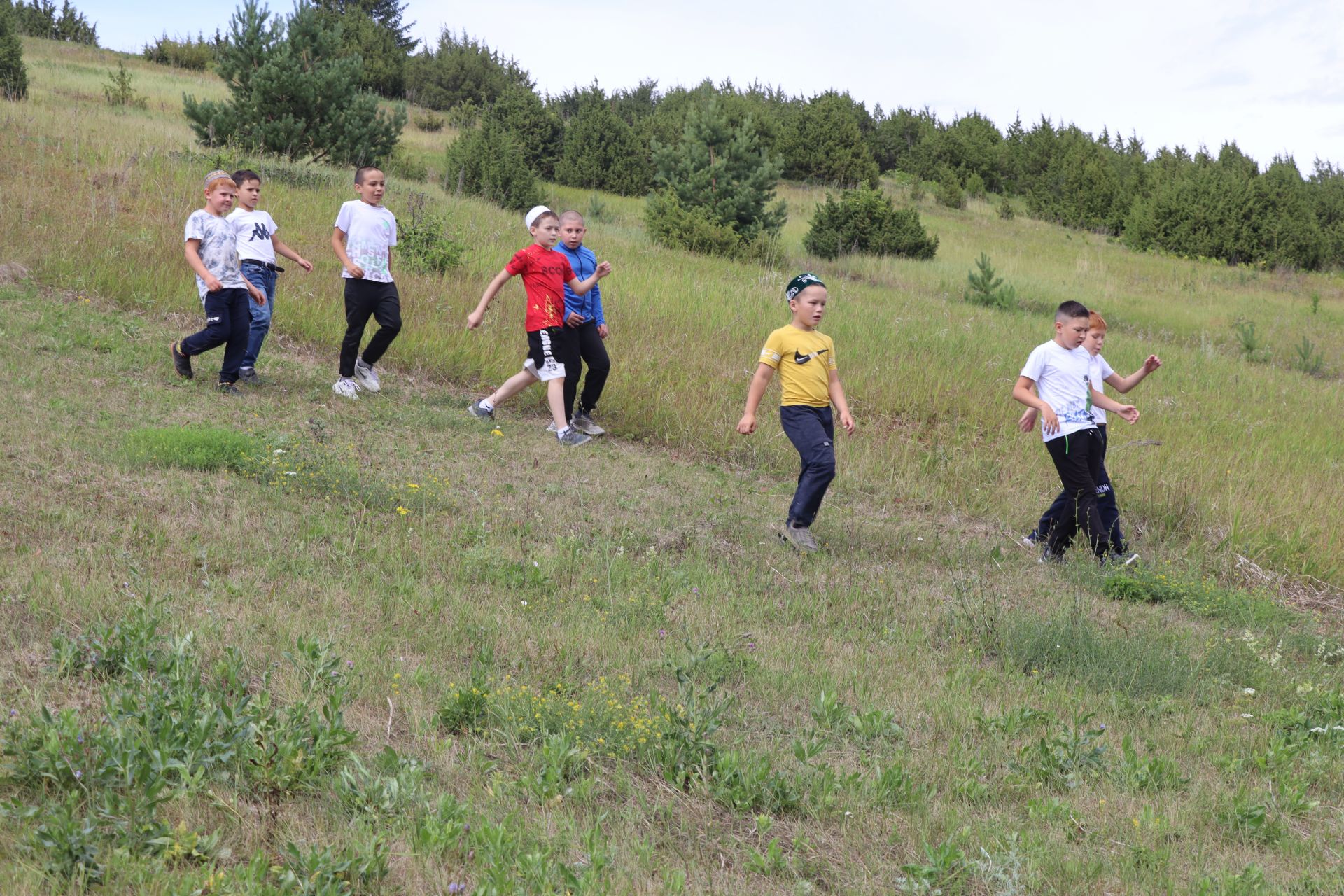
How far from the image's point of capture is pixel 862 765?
3.72 meters

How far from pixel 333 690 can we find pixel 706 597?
7.67 feet

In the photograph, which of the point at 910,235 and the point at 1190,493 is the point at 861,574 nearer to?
the point at 1190,493

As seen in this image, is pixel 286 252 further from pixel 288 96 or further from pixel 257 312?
pixel 288 96

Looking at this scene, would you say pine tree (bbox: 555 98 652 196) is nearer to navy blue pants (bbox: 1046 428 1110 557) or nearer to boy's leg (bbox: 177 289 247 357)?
boy's leg (bbox: 177 289 247 357)

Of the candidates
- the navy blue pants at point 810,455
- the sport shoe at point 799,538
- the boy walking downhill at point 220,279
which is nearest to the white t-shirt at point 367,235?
the boy walking downhill at point 220,279

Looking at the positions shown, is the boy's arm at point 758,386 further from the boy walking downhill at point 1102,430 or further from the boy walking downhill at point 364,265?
the boy walking downhill at point 364,265

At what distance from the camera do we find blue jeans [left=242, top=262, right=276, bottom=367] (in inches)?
340

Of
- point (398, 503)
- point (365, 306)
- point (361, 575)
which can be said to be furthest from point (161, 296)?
point (361, 575)

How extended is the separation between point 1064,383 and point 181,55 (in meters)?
44.7

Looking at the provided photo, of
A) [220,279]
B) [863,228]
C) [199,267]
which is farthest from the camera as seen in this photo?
[863,228]

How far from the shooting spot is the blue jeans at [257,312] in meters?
8.64

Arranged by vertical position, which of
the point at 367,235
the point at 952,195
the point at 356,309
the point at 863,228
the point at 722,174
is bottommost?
the point at 356,309

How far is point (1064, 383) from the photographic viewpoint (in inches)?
278

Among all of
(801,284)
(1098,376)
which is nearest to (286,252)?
(801,284)
